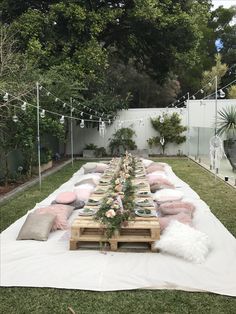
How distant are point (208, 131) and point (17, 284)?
1052 centimetres

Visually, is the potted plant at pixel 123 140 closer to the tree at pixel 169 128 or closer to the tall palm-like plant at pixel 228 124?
the tree at pixel 169 128

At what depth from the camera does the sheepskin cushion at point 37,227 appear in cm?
459

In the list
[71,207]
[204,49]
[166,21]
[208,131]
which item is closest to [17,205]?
[71,207]

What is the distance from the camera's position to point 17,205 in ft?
22.5

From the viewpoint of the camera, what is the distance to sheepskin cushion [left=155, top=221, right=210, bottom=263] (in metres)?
3.89

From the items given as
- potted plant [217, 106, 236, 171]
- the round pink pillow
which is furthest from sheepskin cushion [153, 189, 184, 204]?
potted plant [217, 106, 236, 171]

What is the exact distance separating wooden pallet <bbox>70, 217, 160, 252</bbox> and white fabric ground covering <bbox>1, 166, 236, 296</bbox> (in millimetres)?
143

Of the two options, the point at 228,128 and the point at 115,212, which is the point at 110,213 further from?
the point at 228,128

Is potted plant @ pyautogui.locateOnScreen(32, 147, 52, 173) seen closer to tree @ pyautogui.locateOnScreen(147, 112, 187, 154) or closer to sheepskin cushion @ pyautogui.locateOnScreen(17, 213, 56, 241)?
tree @ pyautogui.locateOnScreen(147, 112, 187, 154)

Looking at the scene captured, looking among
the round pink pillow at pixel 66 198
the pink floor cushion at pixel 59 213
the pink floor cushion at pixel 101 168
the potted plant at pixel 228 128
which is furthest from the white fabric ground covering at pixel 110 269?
the potted plant at pixel 228 128

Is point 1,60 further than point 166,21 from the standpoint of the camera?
No

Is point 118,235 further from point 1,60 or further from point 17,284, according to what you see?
point 1,60

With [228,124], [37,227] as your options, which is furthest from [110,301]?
[228,124]

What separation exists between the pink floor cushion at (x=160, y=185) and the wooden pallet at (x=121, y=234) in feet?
7.61
